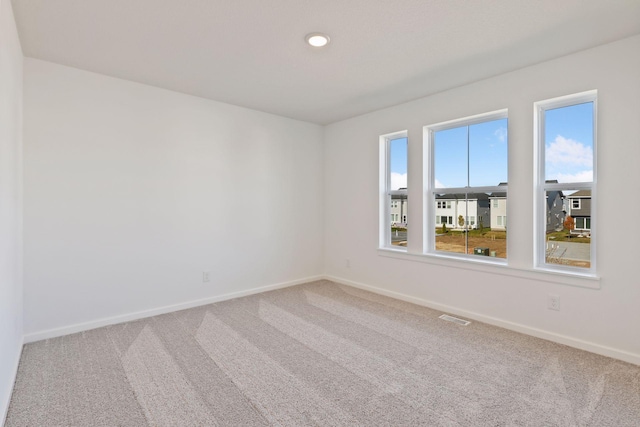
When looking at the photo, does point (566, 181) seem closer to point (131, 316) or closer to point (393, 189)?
point (393, 189)

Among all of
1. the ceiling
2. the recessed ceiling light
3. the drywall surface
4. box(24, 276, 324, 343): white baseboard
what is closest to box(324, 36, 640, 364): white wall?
the ceiling

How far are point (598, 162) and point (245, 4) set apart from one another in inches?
115

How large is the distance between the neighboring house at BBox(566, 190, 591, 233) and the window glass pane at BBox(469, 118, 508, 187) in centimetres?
59

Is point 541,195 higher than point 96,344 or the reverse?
higher

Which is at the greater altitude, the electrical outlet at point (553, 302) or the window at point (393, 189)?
the window at point (393, 189)

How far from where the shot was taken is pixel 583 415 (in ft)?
6.00

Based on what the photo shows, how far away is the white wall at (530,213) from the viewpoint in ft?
8.03

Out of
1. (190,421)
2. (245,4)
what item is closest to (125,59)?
(245,4)

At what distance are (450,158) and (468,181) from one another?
36 cm

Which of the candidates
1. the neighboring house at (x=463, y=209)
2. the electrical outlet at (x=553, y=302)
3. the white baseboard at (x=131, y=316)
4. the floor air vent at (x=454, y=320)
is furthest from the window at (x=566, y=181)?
the white baseboard at (x=131, y=316)

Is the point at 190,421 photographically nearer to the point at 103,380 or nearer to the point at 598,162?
the point at 103,380

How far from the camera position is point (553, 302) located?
9.18 ft

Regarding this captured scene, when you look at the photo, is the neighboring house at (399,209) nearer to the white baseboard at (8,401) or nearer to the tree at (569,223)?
the tree at (569,223)

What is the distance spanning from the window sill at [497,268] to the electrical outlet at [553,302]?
133mm
